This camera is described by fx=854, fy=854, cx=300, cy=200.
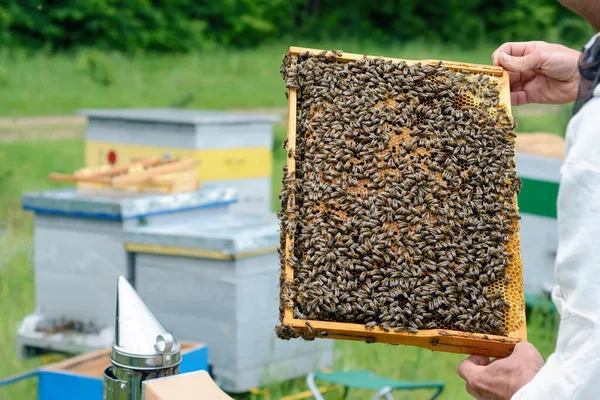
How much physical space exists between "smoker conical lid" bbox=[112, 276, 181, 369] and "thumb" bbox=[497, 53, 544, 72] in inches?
57.6

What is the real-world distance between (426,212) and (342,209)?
0.86 feet

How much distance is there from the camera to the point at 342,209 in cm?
268

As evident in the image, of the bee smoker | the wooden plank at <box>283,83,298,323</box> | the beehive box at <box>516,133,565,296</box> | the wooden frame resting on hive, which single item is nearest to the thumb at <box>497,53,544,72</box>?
the wooden plank at <box>283,83,298,323</box>

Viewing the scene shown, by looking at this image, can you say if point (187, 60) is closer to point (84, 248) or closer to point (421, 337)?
point (84, 248)

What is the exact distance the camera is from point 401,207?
2625mm

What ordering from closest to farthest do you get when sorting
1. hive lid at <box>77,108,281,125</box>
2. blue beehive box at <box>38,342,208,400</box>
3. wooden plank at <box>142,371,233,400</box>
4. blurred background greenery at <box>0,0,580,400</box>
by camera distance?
1. wooden plank at <box>142,371,233,400</box>
2. blue beehive box at <box>38,342,208,400</box>
3. blurred background greenery at <box>0,0,580,400</box>
4. hive lid at <box>77,108,281,125</box>

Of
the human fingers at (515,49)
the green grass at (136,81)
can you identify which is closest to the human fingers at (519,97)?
the human fingers at (515,49)

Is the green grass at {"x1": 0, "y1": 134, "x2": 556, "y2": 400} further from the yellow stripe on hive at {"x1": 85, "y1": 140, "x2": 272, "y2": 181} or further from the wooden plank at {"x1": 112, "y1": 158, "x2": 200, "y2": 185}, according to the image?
the wooden plank at {"x1": 112, "y1": 158, "x2": 200, "y2": 185}

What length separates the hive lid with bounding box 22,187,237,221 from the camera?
5.29m

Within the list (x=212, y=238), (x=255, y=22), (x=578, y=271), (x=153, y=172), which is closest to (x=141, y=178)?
(x=153, y=172)

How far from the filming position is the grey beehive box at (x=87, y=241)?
5332 millimetres

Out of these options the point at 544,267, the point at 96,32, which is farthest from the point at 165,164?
the point at 96,32

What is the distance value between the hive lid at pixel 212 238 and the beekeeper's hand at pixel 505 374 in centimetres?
257

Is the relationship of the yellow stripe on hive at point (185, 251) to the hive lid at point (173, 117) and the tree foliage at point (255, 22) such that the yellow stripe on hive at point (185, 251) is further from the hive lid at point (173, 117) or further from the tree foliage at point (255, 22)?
the tree foliage at point (255, 22)
